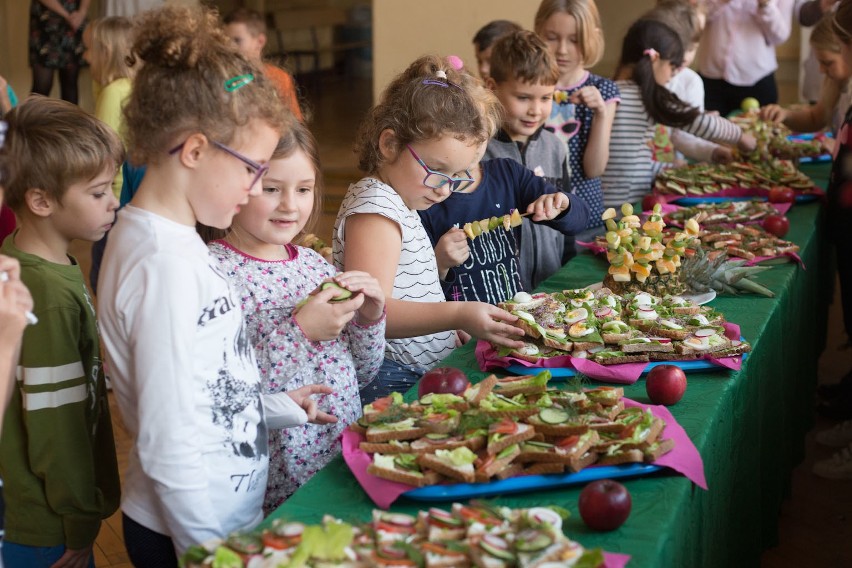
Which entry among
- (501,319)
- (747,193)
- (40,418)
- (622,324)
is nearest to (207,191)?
(40,418)

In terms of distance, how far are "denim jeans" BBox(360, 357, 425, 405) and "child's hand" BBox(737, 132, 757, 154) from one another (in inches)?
107

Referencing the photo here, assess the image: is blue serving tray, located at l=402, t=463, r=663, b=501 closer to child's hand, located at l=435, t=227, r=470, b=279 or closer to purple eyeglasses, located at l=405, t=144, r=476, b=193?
purple eyeglasses, located at l=405, t=144, r=476, b=193

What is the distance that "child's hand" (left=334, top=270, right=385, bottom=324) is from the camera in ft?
6.66

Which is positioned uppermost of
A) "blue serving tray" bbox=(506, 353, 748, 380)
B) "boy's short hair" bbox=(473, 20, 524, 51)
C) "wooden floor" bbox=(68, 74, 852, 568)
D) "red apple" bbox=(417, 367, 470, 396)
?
"boy's short hair" bbox=(473, 20, 524, 51)

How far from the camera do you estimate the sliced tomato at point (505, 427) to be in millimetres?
1770

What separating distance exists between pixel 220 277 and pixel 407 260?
2.94 ft

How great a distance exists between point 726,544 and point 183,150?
5.28 ft

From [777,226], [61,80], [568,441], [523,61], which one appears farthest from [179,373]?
[61,80]

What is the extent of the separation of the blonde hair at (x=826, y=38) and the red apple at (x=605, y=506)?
3.20 metres

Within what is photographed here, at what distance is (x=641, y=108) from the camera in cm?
441

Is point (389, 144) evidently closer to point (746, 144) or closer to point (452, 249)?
point (452, 249)

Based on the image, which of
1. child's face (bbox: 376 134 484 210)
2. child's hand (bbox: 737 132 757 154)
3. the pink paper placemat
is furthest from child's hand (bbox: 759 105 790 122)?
the pink paper placemat

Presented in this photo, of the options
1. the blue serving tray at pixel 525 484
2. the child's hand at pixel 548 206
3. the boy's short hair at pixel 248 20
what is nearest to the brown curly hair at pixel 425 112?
the child's hand at pixel 548 206

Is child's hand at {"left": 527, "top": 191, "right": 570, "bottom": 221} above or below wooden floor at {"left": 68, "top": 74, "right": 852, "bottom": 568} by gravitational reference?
above
